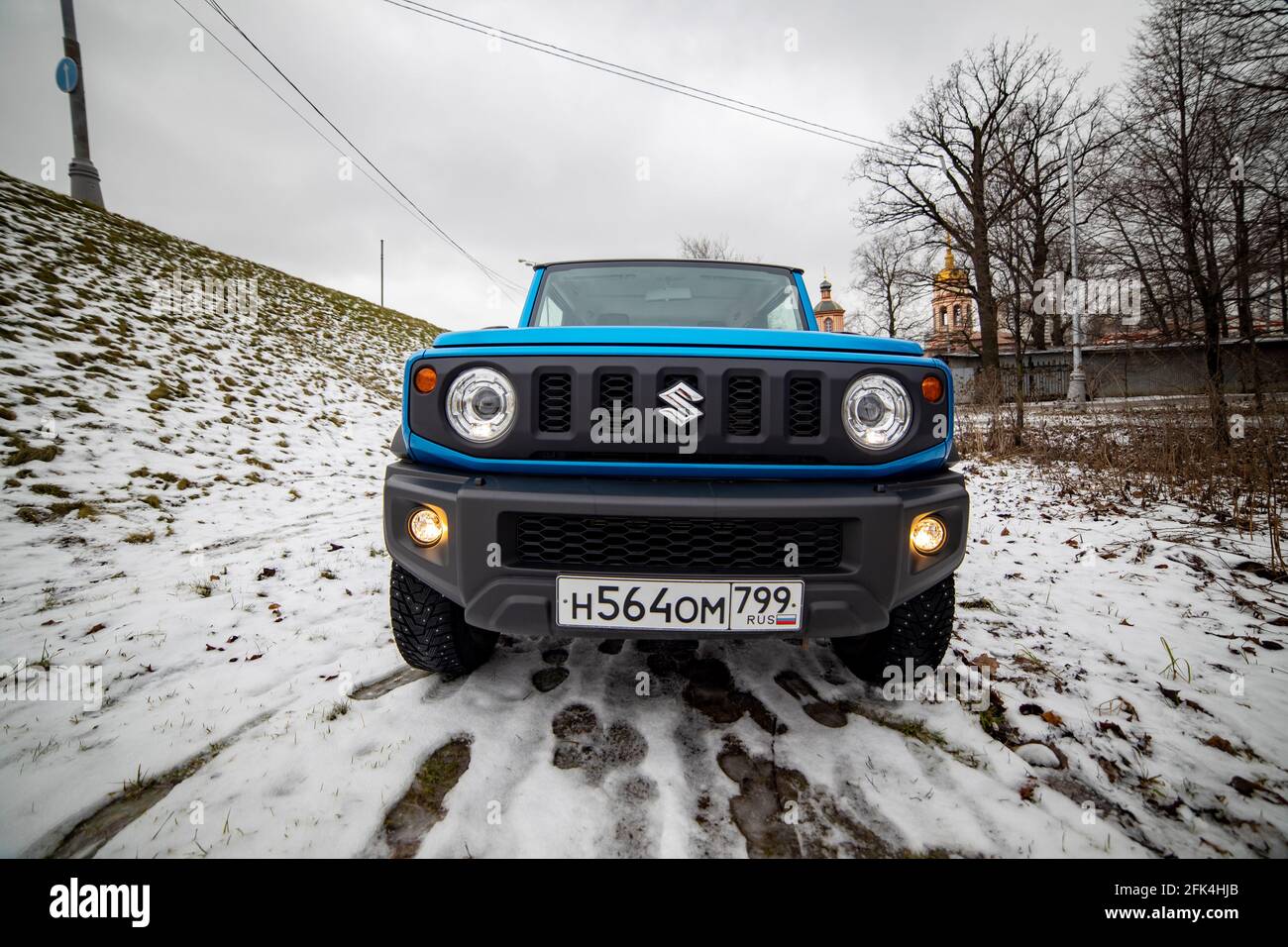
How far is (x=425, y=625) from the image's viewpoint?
1.63 m

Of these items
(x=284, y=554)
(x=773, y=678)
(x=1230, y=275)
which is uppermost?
(x=1230, y=275)

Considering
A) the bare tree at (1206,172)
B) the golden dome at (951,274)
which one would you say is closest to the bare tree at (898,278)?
the golden dome at (951,274)

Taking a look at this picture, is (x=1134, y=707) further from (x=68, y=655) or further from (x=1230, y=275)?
(x=1230, y=275)

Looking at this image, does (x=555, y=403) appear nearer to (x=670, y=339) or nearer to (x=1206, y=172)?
(x=670, y=339)

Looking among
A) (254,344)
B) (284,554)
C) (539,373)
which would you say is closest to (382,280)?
(254,344)

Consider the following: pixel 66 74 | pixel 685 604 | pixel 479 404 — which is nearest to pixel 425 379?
pixel 479 404

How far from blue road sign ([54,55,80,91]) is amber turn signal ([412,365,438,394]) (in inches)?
750

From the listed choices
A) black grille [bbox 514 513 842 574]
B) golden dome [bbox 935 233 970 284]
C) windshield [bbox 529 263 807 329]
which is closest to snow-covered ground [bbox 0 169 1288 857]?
black grille [bbox 514 513 842 574]

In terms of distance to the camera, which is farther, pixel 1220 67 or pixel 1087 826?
pixel 1220 67

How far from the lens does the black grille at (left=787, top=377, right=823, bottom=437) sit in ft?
4.83

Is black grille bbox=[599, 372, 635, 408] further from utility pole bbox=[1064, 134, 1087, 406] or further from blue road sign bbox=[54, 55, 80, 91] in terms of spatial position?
blue road sign bbox=[54, 55, 80, 91]

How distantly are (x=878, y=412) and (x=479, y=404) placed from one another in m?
1.27
